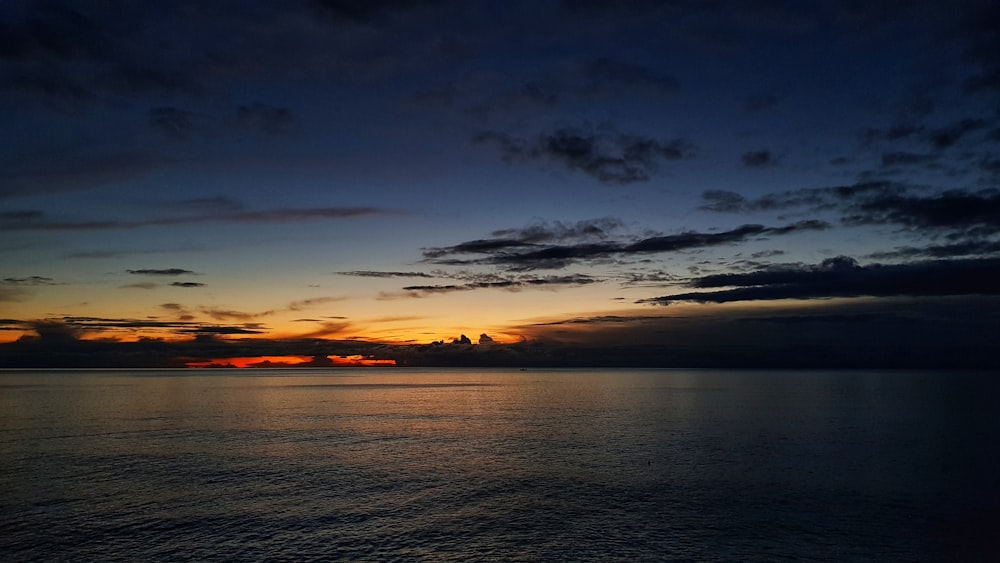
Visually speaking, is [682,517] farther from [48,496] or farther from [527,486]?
[48,496]

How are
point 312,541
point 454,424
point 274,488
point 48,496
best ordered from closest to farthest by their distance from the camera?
point 312,541
point 48,496
point 274,488
point 454,424

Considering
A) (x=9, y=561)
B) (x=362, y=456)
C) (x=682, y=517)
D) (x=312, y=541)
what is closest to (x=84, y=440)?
(x=362, y=456)

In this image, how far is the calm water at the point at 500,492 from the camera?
49.0 meters

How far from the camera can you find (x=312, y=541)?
4991cm

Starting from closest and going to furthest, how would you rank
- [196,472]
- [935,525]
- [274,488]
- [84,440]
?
1. [935,525]
2. [274,488]
3. [196,472]
4. [84,440]

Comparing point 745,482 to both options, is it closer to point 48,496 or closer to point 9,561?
point 9,561

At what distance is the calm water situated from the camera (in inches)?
1928

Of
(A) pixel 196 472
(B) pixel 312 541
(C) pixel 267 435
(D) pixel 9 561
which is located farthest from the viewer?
(C) pixel 267 435

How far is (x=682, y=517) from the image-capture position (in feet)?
186

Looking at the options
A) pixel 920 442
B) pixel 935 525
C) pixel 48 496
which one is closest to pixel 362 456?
pixel 48 496

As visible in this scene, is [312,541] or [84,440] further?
[84,440]

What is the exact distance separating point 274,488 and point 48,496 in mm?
21160

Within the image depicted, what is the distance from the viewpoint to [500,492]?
67.1 m

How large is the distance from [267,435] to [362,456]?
3137 centimetres
